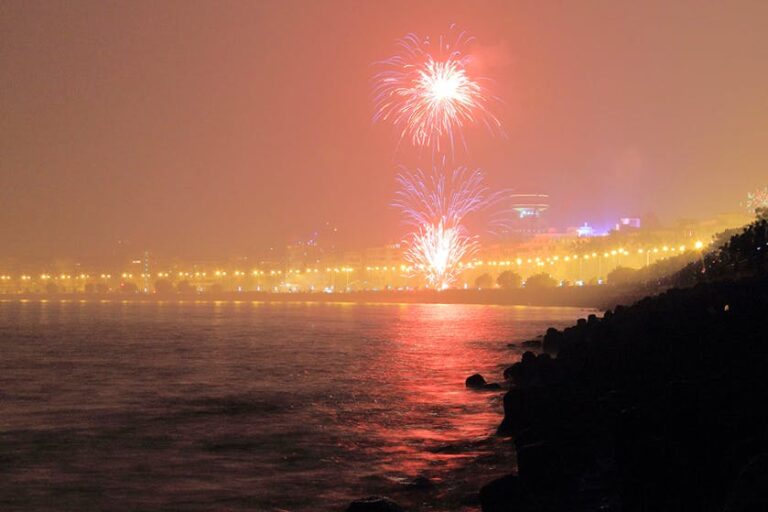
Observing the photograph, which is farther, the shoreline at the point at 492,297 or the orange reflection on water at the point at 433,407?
the shoreline at the point at 492,297

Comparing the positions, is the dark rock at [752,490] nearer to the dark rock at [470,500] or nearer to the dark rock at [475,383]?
the dark rock at [470,500]

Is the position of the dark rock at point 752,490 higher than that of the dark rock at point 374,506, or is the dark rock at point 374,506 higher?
the dark rock at point 752,490

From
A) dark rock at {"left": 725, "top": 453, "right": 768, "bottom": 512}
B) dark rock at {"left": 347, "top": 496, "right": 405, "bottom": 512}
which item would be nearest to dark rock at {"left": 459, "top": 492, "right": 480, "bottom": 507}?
dark rock at {"left": 347, "top": 496, "right": 405, "bottom": 512}

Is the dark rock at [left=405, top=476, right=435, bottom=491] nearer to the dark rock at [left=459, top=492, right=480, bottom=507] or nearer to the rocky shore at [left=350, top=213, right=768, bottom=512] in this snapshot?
the dark rock at [left=459, top=492, right=480, bottom=507]

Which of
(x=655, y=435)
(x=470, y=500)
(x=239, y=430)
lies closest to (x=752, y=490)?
(x=655, y=435)

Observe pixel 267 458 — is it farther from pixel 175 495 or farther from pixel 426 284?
pixel 426 284

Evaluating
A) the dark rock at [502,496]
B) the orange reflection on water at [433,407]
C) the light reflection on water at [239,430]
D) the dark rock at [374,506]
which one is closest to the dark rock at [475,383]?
the orange reflection on water at [433,407]

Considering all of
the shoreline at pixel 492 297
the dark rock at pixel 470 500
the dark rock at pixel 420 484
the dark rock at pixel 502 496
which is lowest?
the dark rock at pixel 420 484

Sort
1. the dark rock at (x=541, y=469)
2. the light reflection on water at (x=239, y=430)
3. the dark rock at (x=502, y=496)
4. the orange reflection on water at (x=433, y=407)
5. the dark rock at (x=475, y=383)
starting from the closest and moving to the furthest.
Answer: the dark rock at (x=502, y=496) → the dark rock at (x=541, y=469) → the light reflection on water at (x=239, y=430) → the orange reflection on water at (x=433, y=407) → the dark rock at (x=475, y=383)
